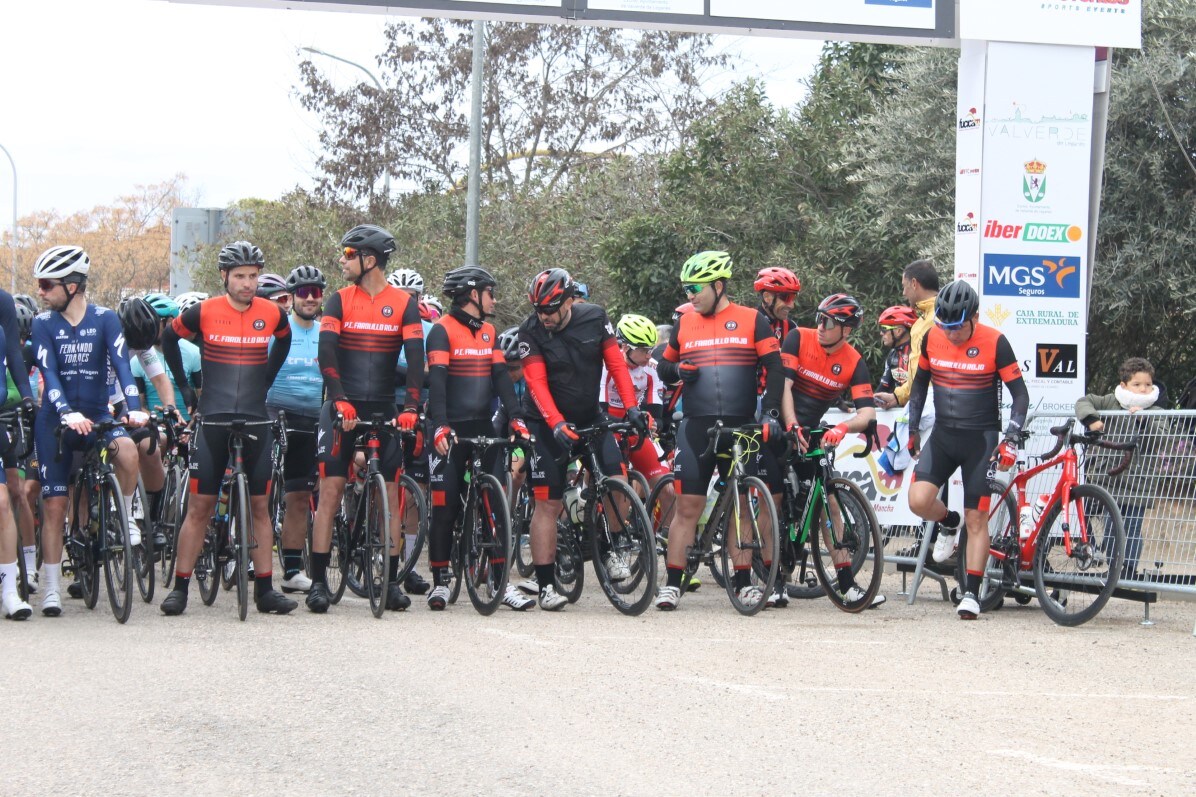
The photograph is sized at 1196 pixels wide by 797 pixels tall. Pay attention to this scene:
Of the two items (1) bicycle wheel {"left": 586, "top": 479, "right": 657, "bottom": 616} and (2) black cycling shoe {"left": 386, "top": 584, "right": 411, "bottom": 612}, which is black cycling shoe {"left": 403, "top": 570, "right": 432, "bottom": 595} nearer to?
(2) black cycling shoe {"left": 386, "top": 584, "right": 411, "bottom": 612}

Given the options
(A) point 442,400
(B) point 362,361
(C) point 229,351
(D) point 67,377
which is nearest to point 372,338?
(B) point 362,361

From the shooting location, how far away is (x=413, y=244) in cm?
3778

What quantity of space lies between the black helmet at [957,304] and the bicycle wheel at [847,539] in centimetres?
123

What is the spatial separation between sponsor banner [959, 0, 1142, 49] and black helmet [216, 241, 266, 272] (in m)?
6.57

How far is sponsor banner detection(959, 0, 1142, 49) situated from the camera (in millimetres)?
14000

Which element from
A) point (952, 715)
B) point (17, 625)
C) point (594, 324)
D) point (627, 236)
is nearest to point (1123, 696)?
point (952, 715)

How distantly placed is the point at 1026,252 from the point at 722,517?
4.40 m

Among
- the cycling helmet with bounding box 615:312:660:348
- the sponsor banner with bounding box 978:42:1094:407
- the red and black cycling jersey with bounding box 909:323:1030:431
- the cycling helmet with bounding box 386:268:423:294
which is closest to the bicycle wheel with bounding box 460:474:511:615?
Answer: the cycling helmet with bounding box 615:312:660:348

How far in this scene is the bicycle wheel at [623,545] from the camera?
10297 mm

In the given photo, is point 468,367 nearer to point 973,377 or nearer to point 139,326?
point 139,326

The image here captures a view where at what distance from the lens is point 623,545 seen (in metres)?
10.6

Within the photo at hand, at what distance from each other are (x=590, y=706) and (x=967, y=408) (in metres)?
4.64

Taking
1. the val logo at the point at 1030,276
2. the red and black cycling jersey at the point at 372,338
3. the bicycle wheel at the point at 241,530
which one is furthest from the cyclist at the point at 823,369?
the bicycle wheel at the point at 241,530

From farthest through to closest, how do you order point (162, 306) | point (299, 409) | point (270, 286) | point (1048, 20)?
point (1048, 20), point (162, 306), point (270, 286), point (299, 409)
